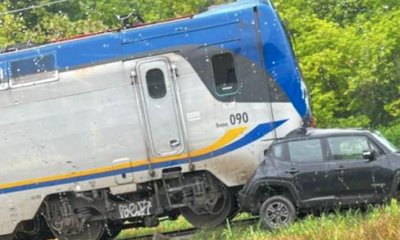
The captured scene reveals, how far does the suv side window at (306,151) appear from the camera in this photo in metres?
11.1

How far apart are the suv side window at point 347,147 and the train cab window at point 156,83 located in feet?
9.26

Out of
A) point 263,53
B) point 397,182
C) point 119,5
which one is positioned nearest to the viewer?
point 397,182

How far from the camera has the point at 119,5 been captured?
32.8 m

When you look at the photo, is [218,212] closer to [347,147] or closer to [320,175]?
[320,175]

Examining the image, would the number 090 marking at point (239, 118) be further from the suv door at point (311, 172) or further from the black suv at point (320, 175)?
the suv door at point (311, 172)

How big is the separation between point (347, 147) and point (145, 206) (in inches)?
137

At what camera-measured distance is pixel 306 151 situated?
11195mm

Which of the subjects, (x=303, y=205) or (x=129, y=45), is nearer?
(x=303, y=205)

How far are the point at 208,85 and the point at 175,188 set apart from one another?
5.82 feet

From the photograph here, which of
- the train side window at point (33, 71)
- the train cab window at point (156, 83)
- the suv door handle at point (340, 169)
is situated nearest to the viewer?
the suv door handle at point (340, 169)

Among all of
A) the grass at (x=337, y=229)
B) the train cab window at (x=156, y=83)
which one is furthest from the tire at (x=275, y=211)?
the train cab window at (x=156, y=83)

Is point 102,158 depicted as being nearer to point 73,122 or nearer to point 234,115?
point 73,122

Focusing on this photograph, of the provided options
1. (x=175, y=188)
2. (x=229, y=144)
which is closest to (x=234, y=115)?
(x=229, y=144)

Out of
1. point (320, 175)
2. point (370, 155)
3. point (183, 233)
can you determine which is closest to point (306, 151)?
point (320, 175)
